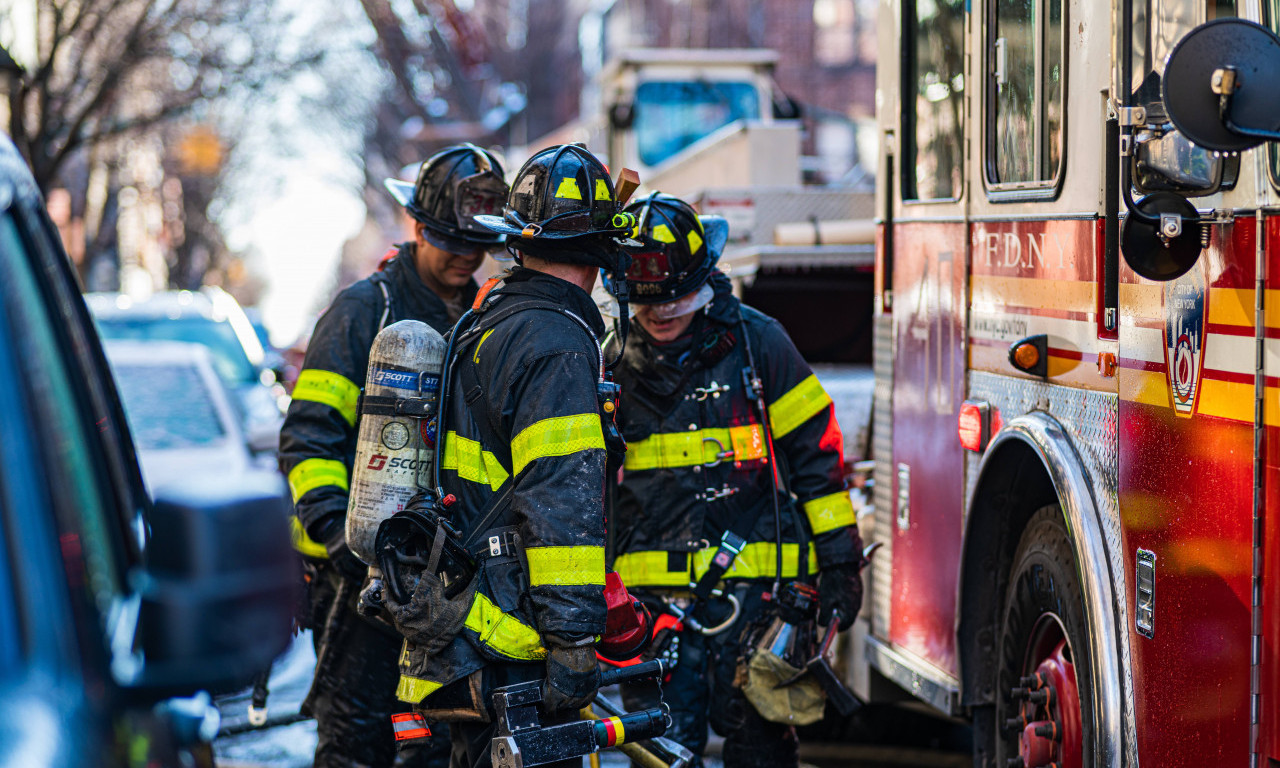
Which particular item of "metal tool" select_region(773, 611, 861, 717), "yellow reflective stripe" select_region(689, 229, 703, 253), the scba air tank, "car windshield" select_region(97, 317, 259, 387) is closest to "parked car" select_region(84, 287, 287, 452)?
"car windshield" select_region(97, 317, 259, 387)

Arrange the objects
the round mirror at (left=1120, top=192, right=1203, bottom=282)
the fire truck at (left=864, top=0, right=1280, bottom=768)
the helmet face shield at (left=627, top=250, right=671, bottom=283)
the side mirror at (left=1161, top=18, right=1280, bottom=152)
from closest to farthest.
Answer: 1. the side mirror at (left=1161, top=18, right=1280, bottom=152)
2. the fire truck at (left=864, top=0, right=1280, bottom=768)
3. the round mirror at (left=1120, top=192, right=1203, bottom=282)
4. the helmet face shield at (left=627, top=250, right=671, bottom=283)

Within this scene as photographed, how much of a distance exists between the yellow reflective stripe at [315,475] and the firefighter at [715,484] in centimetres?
87

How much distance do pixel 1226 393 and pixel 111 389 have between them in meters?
2.06

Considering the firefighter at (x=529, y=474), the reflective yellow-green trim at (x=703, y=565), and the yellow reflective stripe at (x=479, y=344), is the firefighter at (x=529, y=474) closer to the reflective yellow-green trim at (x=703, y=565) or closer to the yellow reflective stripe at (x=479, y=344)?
the yellow reflective stripe at (x=479, y=344)

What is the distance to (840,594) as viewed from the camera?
445 cm

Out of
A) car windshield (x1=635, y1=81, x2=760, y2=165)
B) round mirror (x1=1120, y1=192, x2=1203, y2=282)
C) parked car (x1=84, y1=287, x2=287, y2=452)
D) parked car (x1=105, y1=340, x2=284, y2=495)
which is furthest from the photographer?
car windshield (x1=635, y1=81, x2=760, y2=165)

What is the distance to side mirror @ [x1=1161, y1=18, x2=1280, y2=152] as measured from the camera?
2.43 meters

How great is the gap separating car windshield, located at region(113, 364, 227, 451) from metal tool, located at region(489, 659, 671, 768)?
503 cm

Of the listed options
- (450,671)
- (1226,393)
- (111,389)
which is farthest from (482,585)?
(1226,393)

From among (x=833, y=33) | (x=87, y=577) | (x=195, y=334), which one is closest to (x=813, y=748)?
(x=87, y=577)

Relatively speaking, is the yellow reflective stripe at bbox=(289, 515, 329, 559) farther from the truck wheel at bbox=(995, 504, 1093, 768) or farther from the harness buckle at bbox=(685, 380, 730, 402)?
the truck wheel at bbox=(995, 504, 1093, 768)

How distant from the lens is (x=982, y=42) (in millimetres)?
4168

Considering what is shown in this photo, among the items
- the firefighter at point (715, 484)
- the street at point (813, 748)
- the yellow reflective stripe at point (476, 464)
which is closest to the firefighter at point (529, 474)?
the yellow reflective stripe at point (476, 464)

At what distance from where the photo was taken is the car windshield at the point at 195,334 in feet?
36.9
